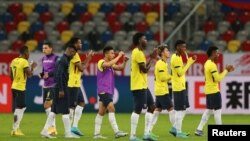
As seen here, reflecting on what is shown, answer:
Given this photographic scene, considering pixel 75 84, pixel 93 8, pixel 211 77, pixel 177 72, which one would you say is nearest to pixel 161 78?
pixel 177 72

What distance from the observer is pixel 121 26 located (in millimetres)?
38625

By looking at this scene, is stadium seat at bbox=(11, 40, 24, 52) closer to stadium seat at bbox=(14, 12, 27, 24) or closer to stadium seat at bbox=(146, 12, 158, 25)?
stadium seat at bbox=(14, 12, 27, 24)

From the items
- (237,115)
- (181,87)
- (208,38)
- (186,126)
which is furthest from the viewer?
(208,38)

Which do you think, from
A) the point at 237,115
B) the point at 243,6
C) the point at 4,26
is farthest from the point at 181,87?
the point at 4,26

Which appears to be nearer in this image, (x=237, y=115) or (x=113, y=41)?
(x=237, y=115)

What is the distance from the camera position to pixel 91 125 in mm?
25375

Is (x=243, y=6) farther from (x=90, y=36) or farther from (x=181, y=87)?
(x=181, y=87)

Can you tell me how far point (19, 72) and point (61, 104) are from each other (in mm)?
2453

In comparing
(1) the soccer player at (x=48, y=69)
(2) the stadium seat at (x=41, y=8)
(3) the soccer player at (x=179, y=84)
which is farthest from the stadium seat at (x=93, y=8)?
(3) the soccer player at (x=179, y=84)

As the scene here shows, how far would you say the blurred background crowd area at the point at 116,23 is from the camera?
3675cm

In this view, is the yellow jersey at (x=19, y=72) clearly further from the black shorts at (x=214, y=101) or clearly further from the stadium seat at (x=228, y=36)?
the stadium seat at (x=228, y=36)

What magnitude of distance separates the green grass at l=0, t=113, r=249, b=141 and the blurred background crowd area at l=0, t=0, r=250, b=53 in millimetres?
7174

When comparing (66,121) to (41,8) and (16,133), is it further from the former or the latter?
(41,8)

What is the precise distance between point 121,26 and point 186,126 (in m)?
14.2
